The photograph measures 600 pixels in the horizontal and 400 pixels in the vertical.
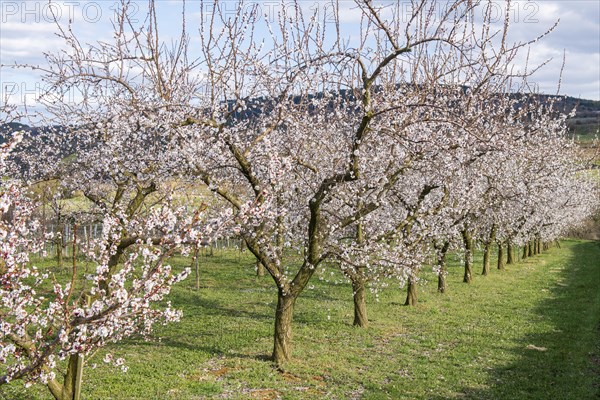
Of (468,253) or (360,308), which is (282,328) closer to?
(360,308)

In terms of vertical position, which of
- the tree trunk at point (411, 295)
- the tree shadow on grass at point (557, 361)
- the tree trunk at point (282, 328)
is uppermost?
the tree trunk at point (282, 328)

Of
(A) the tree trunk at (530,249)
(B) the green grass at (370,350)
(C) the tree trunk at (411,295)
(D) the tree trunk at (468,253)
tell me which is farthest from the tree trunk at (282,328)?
(A) the tree trunk at (530,249)

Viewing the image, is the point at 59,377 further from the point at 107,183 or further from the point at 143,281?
the point at 107,183

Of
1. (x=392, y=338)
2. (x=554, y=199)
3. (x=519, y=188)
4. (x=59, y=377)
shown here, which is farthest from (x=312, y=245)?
(x=554, y=199)

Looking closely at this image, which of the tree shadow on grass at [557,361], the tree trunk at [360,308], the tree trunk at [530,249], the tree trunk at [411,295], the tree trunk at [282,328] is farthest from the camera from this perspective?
the tree trunk at [530,249]

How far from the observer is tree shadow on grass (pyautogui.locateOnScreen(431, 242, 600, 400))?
13.0m

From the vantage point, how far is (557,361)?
15758mm

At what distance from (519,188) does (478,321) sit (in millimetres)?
10301

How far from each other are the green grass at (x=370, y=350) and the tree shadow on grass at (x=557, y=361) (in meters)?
0.04

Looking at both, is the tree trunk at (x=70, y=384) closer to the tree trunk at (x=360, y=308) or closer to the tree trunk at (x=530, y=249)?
the tree trunk at (x=360, y=308)

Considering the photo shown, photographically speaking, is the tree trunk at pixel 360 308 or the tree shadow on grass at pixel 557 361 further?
the tree trunk at pixel 360 308

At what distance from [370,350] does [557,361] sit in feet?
18.9

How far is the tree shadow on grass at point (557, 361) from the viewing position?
13.0 metres

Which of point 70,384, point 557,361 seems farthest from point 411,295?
point 70,384
